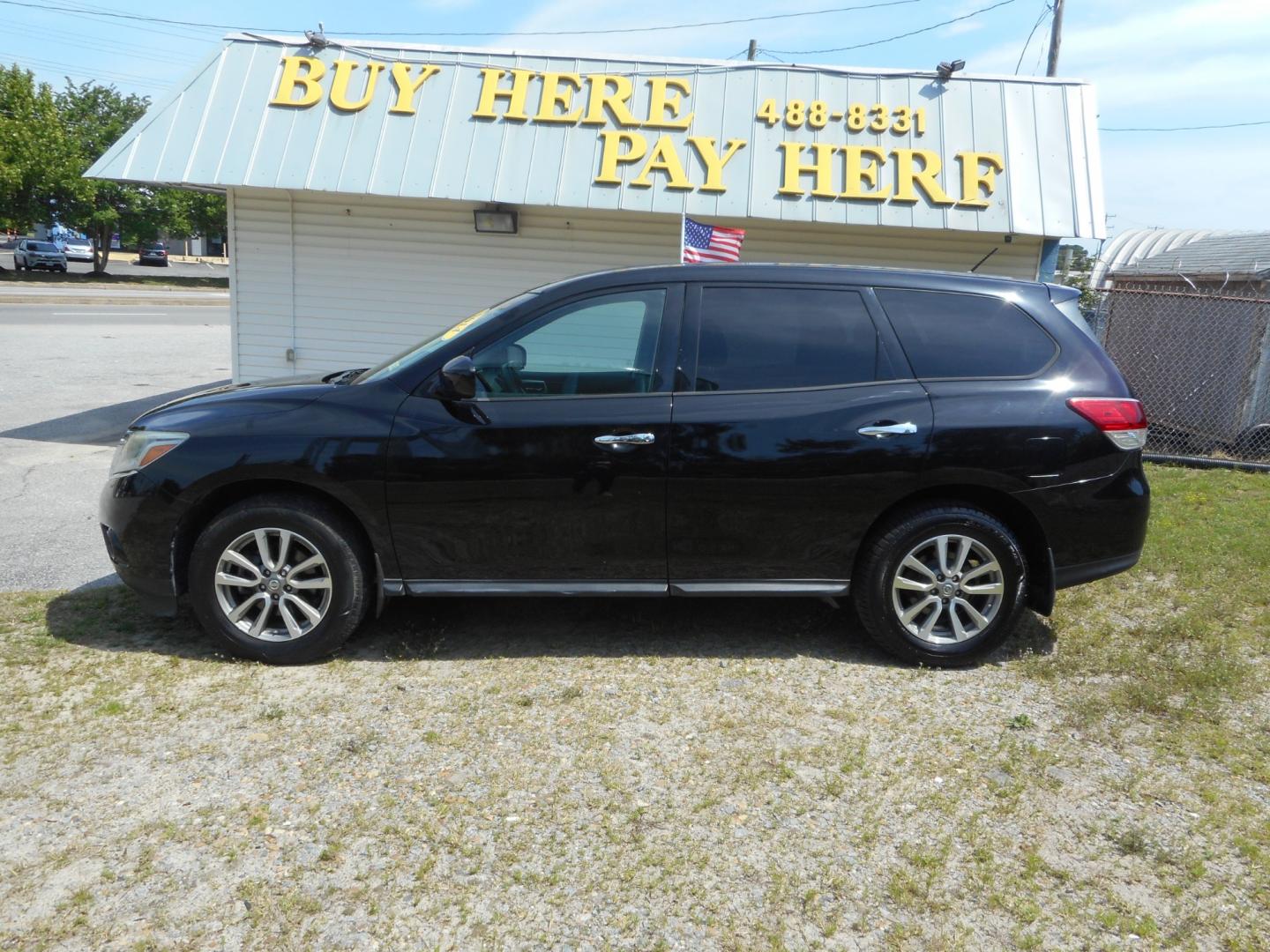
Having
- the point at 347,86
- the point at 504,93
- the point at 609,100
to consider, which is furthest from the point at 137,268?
the point at 609,100

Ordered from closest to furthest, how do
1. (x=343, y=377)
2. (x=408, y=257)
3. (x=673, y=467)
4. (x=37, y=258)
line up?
(x=673, y=467) → (x=343, y=377) → (x=408, y=257) → (x=37, y=258)

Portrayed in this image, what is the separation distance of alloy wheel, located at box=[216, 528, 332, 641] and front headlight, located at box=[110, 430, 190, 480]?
54cm

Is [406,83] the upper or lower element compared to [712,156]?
upper

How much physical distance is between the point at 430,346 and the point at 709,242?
4.68 m

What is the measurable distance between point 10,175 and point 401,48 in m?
29.9

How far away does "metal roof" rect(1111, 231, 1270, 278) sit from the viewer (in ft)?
41.4

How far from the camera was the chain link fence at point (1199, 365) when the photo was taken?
10.9 metres

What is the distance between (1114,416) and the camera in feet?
15.4

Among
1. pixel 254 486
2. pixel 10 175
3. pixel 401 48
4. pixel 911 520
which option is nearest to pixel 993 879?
pixel 911 520

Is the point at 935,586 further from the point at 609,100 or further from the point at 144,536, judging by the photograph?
the point at 609,100

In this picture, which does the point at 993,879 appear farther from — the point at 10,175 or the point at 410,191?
the point at 10,175

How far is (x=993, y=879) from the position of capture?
318 cm

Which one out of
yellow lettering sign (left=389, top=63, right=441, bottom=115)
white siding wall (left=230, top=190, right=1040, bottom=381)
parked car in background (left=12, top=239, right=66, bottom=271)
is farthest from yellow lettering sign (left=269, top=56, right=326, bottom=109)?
parked car in background (left=12, top=239, right=66, bottom=271)

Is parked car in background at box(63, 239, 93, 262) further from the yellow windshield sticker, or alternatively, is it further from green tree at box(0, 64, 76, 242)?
the yellow windshield sticker
